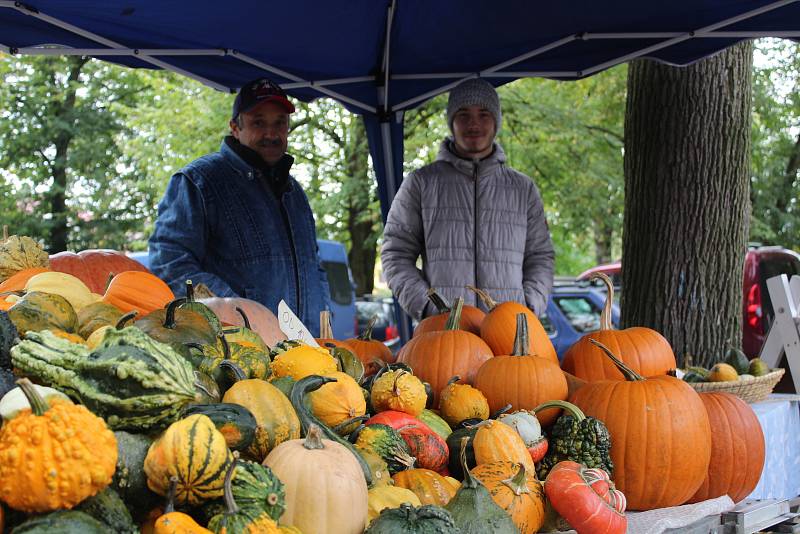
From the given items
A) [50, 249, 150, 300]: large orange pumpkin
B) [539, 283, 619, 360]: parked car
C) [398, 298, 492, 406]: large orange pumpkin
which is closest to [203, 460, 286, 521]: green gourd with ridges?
[398, 298, 492, 406]: large orange pumpkin

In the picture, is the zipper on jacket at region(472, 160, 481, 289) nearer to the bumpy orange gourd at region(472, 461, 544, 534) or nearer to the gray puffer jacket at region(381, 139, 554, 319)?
the gray puffer jacket at region(381, 139, 554, 319)

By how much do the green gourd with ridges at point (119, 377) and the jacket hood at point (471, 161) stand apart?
3231 millimetres

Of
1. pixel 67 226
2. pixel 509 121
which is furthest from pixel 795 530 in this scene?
pixel 67 226

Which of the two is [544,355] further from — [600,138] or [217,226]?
[600,138]

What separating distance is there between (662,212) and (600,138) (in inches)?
373

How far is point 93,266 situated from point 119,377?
7.35ft

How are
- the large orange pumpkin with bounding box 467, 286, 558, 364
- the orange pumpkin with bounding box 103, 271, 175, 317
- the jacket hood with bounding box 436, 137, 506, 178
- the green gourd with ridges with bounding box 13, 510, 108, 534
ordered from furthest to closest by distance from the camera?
the jacket hood with bounding box 436, 137, 506, 178 < the large orange pumpkin with bounding box 467, 286, 558, 364 < the orange pumpkin with bounding box 103, 271, 175, 317 < the green gourd with ridges with bounding box 13, 510, 108, 534

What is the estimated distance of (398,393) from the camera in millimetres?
2174

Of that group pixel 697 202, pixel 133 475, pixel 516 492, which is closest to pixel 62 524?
pixel 133 475

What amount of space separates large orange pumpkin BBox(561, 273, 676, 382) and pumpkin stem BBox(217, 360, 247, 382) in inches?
61.8

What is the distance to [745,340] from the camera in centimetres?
820

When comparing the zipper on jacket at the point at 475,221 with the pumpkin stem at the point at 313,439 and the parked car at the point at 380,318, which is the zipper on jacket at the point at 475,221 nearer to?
the pumpkin stem at the point at 313,439

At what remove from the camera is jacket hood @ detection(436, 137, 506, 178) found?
4543 mm

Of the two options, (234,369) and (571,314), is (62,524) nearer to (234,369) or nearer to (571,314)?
(234,369)
